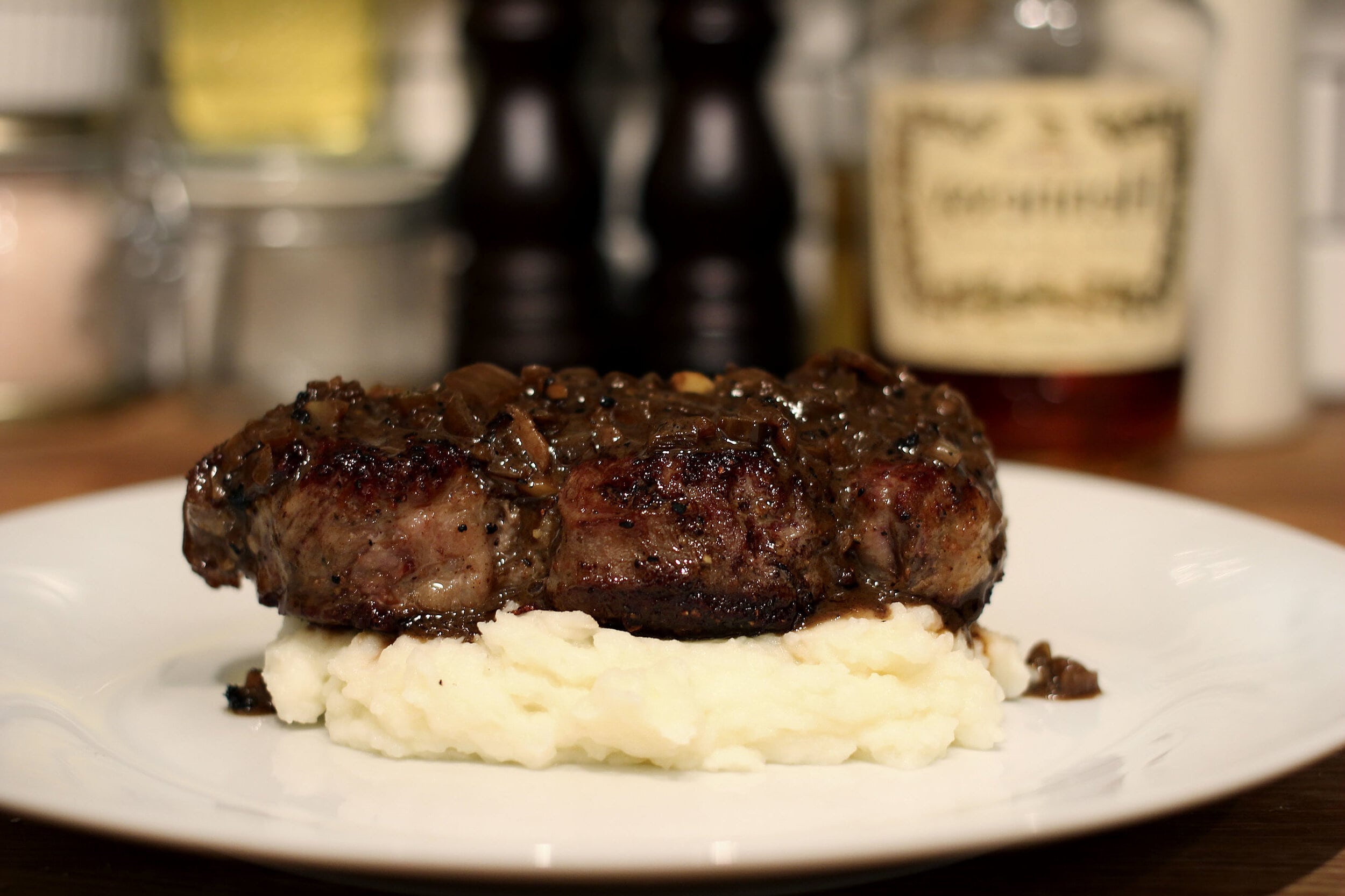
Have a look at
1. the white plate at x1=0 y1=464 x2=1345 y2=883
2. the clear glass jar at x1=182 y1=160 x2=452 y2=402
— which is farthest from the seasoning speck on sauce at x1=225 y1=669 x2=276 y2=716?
the clear glass jar at x1=182 y1=160 x2=452 y2=402

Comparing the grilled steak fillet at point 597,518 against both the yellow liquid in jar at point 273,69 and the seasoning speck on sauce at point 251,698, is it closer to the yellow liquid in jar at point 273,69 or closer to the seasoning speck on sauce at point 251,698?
the seasoning speck on sauce at point 251,698

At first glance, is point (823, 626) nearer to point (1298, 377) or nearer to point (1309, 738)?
point (1309, 738)

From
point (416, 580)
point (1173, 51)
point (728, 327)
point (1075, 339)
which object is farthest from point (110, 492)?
point (1173, 51)

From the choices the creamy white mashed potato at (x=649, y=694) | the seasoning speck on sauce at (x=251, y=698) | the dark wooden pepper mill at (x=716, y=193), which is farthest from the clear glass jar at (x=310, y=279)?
the creamy white mashed potato at (x=649, y=694)

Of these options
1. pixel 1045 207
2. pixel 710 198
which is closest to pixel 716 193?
pixel 710 198

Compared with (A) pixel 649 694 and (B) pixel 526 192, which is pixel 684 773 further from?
(B) pixel 526 192
